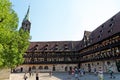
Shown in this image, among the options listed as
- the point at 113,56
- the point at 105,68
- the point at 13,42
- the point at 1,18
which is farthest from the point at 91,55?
the point at 1,18

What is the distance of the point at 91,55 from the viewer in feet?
203

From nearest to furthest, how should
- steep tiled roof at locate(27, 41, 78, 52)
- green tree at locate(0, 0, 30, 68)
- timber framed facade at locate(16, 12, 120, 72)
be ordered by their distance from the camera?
green tree at locate(0, 0, 30, 68) → timber framed facade at locate(16, 12, 120, 72) → steep tiled roof at locate(27, 41, 78, 52)

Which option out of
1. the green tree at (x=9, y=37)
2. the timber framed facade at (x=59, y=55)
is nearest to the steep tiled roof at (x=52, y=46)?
the timber framed facade at (x=59, y=55)

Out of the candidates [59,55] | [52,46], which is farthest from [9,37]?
[52,46]

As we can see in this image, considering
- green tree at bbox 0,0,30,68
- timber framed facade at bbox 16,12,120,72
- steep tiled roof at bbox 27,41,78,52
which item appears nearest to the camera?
green tree at bbox 0,0,30,68

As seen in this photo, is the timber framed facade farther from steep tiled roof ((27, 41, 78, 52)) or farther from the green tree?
the green tree

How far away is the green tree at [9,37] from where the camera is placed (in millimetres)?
19316

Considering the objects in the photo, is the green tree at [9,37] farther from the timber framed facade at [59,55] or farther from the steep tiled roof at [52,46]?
the steep tiled roof at [52,46]

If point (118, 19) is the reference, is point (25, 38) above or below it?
below

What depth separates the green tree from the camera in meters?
19.3

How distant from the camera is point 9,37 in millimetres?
20750

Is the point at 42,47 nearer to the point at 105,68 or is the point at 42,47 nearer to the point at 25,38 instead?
the point at 105,68

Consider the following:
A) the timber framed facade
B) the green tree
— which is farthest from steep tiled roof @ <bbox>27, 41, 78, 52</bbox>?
the green tree

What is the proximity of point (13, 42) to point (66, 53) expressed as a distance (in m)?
55.1
